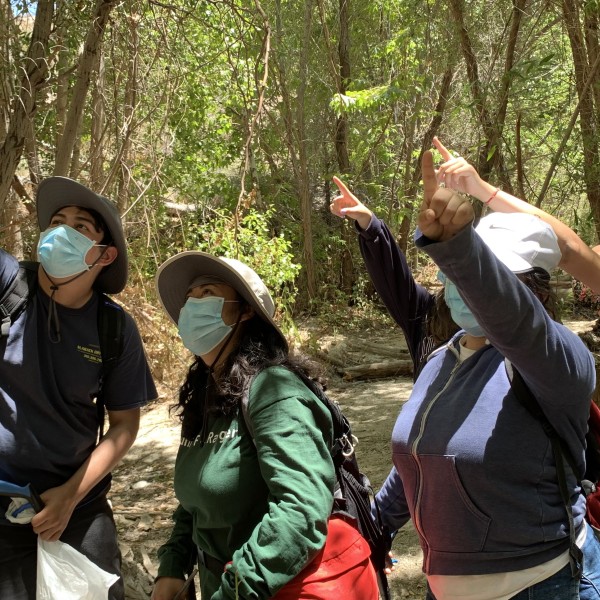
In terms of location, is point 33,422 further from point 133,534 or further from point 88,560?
point 133,534

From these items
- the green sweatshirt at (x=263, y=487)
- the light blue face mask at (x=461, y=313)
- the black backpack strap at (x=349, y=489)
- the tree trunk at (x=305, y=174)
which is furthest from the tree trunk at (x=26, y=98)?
the tree trunk at (x=305, y=174)

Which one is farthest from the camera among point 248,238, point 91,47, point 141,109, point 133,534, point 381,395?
point 248,238

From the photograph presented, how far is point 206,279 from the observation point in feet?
7.41

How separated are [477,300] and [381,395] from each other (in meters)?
7.03

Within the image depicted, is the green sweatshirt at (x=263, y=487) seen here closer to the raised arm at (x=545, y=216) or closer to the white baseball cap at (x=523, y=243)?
the white baseball cap at (x=523, y=243)

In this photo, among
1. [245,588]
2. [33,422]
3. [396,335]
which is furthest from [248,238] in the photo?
[245,588]

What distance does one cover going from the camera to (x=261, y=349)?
2010 millimetres

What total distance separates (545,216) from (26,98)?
2.54 m

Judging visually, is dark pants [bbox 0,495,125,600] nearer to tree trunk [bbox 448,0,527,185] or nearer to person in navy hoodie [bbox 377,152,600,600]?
person in navy hoodie [bbox 377,152,600,600]

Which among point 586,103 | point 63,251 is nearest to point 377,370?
point 586,103

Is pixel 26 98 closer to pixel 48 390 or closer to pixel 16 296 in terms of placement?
pixel 16 296

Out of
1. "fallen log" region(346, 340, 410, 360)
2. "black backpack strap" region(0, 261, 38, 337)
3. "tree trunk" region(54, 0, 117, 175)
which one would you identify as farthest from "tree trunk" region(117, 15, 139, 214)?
"fallen log" region(346, 340, 410, 360)

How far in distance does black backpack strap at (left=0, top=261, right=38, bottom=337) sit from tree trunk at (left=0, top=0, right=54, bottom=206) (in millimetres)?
961

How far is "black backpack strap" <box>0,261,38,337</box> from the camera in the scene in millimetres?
2309
